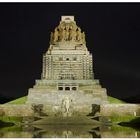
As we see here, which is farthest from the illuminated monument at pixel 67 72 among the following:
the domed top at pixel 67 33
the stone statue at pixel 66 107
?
the stone statue at pixel 66 107

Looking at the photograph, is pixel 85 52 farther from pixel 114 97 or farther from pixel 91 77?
pixel 114 97

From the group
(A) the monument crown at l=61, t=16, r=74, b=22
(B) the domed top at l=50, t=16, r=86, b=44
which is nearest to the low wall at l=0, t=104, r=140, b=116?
(B) the domed top at l=50, t=16, r=86, b=44

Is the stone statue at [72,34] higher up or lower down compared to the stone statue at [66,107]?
higher up

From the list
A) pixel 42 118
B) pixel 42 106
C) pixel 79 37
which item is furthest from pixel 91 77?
pixel 42 118

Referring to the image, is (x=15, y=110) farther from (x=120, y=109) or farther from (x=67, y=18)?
(x=67, y=18)

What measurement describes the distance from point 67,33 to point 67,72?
4778mm

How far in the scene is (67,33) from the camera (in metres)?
50.1

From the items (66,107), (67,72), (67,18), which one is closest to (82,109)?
(66,107)

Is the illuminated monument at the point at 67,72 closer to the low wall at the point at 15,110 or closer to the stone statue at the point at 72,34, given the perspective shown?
the stone statue at the point at 72,34

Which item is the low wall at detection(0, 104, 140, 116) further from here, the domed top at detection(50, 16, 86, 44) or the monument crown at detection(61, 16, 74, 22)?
the monument crown at detection(61, 16, 74, 22)

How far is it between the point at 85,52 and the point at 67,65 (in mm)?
2544

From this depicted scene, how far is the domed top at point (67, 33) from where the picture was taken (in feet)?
164

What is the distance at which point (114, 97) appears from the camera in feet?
154

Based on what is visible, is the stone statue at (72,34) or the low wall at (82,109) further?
the stone statue at (72,34)
